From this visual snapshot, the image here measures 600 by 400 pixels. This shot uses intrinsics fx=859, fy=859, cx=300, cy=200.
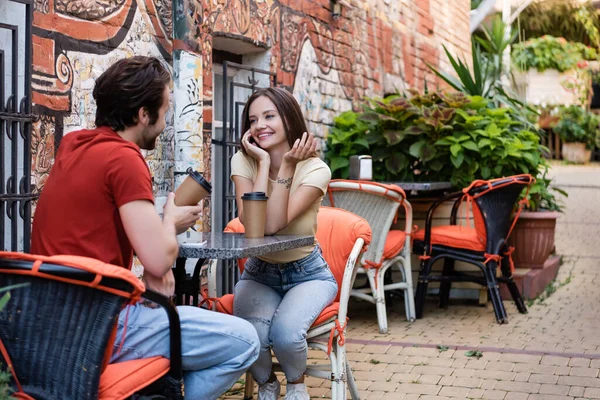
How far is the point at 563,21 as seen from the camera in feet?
78.3

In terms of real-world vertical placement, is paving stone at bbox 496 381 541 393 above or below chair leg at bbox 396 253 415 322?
below

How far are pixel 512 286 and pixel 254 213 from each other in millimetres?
3492

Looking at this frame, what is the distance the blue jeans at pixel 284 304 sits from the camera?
10.5 feet

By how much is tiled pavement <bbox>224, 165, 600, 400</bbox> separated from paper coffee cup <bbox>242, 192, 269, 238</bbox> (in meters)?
1.22

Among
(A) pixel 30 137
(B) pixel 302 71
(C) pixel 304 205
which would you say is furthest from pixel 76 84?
(B) pixel 302 71

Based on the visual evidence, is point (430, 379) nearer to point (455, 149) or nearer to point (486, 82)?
point (455, 149)

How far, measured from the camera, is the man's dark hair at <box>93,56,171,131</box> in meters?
2.52

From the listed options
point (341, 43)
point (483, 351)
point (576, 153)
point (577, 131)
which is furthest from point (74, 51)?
point (576, 153)

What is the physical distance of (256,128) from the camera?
3.53 m

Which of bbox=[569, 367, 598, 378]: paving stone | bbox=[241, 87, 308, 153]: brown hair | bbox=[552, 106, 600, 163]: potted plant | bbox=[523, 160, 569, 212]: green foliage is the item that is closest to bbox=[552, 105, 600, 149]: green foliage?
bbox=[552, 106, 600, 163]: potted plant

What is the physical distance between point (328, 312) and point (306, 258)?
23 centimetres

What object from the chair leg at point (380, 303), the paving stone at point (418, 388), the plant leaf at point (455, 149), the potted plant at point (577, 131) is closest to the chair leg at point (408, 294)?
the chair leg at point (380, 303)

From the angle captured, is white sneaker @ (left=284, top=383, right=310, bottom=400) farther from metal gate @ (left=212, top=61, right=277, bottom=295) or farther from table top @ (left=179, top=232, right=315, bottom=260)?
metal gate @ (left=212, top=61, right=277, bottom=295)

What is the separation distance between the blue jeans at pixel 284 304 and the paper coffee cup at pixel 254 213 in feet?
0.95
